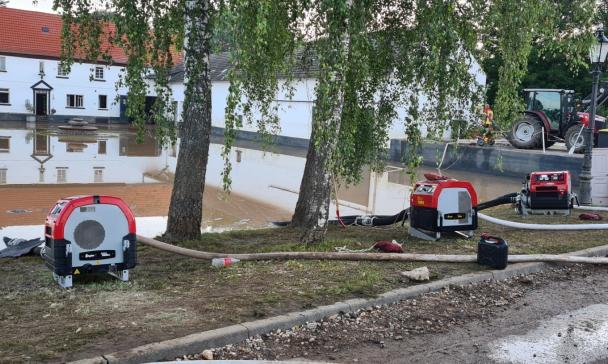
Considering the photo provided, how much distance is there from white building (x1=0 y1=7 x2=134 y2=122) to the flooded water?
84.3 ft

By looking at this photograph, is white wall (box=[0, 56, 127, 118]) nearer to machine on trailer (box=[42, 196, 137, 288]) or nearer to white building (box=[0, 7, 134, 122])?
white building (box=[0, 7, 134, 122])

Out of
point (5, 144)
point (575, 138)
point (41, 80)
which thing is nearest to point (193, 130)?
point (575, 138)

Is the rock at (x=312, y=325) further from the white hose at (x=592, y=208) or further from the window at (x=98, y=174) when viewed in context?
the window at (x=98, y=174)

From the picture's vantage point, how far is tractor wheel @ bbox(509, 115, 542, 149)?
25859 mm

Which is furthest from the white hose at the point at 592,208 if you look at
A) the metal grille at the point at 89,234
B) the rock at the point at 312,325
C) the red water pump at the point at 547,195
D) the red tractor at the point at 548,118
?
the red tractor at the point at 548,118

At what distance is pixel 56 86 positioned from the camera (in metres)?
53.2

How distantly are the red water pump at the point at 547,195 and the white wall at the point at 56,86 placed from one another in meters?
44.3

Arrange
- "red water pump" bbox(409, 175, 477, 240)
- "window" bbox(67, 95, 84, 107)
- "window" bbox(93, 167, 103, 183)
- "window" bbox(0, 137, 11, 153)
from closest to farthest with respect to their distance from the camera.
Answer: "red water pump" bbox(409, 175, 477, 240) < "window" bbox(93, 167, 103, 183) < "window" bbox(0, 137, 11, 153) < "window" bbox(67, 95, 84, 107)

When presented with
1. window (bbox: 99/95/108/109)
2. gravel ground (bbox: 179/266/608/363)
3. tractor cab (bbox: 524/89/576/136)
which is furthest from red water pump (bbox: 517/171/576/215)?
window (bbox: 99/95/108/109)

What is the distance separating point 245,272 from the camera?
657 cm

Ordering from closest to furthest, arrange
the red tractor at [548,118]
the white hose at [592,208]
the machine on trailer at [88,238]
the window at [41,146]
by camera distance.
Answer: the machine on trailer at [88,238]
the white hose at [592,208]
the window at [41,146]
the red tractor at [548,118]

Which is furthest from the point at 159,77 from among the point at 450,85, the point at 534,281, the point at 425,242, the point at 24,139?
the point at 24,139

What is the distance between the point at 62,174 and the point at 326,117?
12.9 metres

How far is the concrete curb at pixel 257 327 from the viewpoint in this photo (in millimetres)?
4086
